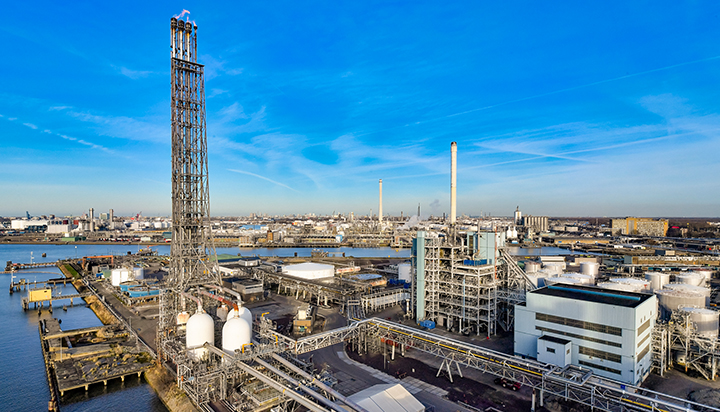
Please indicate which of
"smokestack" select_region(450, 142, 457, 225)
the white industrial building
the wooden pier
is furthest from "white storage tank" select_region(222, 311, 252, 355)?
"smokestack" select_region(450, 142, 457, 225)

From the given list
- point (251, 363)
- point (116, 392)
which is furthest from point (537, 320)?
point (116, 392)

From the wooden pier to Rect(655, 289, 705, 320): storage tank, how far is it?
104ft

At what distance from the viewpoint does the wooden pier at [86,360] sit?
62.8ft

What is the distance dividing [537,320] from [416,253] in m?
9.97

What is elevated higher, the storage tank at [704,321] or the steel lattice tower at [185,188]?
the steel lattice tower at [185,188]

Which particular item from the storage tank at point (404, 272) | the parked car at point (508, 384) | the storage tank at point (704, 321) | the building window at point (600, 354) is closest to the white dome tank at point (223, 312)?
the parked car at point (508, 384)

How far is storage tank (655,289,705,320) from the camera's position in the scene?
74.0 ft

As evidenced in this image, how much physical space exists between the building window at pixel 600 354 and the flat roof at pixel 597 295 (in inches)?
88.1

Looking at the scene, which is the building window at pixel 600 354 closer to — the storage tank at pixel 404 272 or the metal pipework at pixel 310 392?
the metal pipework at pixel 310 392

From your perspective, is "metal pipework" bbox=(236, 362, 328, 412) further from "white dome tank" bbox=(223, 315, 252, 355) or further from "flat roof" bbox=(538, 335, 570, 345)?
"flat roof" bbox=(538, 335, 570, 345)

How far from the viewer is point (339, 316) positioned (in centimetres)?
2920

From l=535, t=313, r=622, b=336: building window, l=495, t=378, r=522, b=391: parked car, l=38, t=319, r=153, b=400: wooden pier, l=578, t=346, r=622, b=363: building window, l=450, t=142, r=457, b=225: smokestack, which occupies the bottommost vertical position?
l=38, t=319, r=153, b=400: wooden pier

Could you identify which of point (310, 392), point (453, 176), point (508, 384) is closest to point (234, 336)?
point (310, 392)

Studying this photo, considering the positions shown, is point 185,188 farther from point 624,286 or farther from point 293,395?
point 624,286
